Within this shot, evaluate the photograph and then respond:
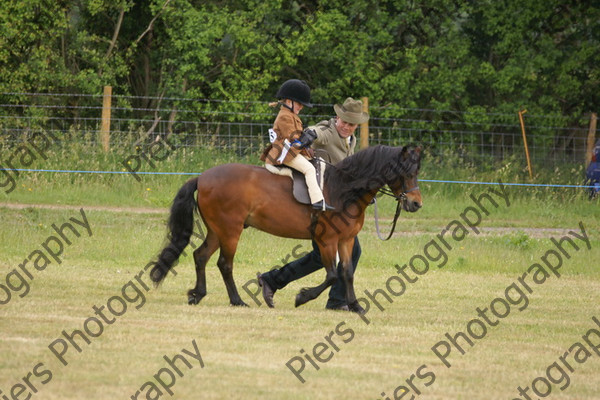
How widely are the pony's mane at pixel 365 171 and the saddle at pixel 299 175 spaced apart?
0.43 feet

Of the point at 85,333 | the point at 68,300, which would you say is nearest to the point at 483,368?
the point at 85,333

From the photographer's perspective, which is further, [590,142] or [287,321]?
[590,142]

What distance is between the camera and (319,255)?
999cm

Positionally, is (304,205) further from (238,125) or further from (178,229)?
(238,125)

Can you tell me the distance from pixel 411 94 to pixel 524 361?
18.4 m

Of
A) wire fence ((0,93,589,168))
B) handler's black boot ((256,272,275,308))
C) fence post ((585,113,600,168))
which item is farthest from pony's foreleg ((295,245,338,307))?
fence post ((585,113,600,168))

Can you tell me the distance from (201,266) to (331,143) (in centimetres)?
183

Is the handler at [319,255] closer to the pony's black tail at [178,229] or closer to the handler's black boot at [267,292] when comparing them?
the handler's black boot at [267,292]

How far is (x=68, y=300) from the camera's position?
9.50m

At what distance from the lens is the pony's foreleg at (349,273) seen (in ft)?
31.3

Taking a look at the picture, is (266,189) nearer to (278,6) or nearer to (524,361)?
(524,361)

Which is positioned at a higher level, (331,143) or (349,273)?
(331,143)

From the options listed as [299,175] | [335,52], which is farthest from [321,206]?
[335,52]

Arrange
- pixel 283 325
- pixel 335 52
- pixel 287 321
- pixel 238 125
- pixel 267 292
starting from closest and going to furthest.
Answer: pixel 283 325
pixel 287 321
pixel 267 292
pixel 238 125
pixel 335 52
